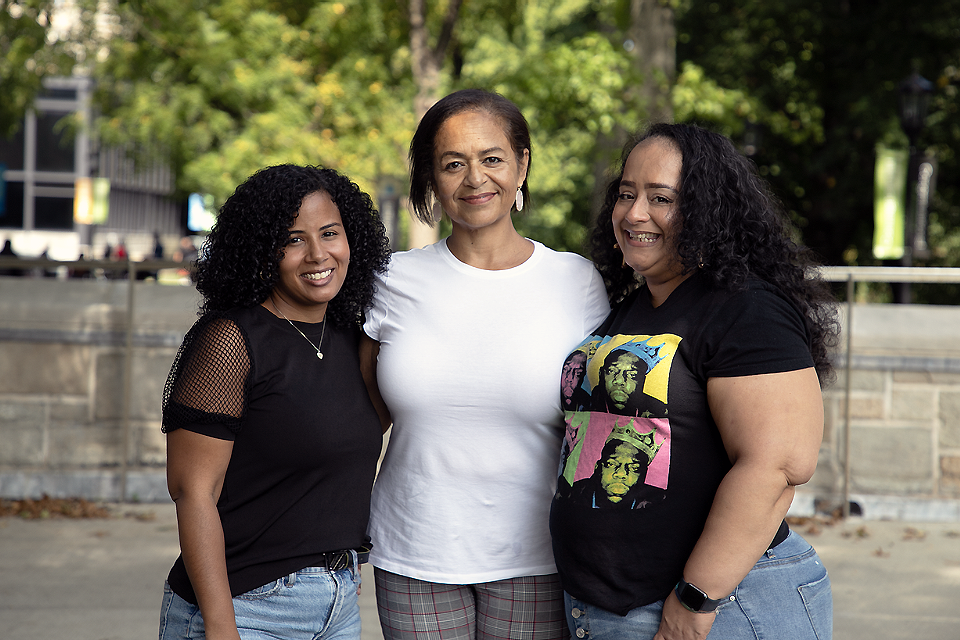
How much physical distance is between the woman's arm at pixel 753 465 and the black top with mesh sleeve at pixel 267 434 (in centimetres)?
81

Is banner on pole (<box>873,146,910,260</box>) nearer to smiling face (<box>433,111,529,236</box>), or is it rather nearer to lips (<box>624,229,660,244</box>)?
smiling face (<box>433,111,529,236</box>)

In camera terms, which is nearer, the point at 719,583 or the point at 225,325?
the point at 719,583

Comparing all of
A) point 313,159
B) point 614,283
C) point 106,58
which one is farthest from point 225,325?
point 106,58

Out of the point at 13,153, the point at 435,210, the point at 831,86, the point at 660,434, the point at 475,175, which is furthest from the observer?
the point at 13,153

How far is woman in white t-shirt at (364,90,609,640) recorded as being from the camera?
2.23 metres

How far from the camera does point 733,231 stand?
1.91m

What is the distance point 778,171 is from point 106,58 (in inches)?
501

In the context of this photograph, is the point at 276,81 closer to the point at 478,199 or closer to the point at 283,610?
the point at 478,199

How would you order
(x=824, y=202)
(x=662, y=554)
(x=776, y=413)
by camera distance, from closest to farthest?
1. (x=776, y=413)
2. (x=662, y=554)
3. (x=824, y=202)

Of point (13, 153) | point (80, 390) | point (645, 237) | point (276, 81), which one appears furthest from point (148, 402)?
point (13, 153)

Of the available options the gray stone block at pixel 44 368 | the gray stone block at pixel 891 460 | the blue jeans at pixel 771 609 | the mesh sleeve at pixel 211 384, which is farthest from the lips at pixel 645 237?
the gray stone block at pixel 44 368

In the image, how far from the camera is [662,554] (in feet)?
6.05

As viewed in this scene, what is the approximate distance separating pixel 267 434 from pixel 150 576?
3.24 m

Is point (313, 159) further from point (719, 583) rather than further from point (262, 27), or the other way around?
point (719, 583)
